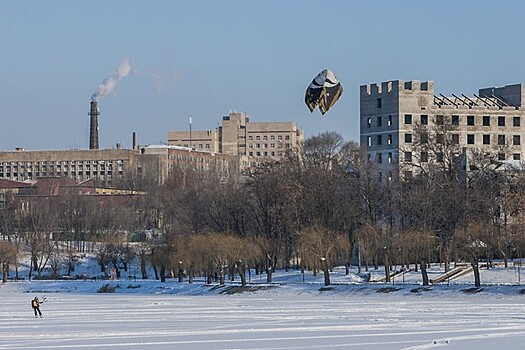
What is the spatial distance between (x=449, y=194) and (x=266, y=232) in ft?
47.5

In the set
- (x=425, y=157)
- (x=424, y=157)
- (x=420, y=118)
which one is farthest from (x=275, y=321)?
(x=420, y=118)

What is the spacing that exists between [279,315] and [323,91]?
19083 millimetres

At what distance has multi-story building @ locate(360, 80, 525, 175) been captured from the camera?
10744cm

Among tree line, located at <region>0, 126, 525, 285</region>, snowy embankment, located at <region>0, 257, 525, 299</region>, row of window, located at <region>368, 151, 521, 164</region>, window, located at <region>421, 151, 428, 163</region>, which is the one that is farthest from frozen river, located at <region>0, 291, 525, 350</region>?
row of window, located at <region>368, 151, 521, 164</region>

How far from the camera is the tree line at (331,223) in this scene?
74.4 m

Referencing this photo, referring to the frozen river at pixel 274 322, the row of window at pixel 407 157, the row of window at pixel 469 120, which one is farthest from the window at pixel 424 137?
the frozen river at pixel 274 322

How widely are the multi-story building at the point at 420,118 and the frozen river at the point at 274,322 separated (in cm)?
4267

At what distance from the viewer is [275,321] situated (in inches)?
1848

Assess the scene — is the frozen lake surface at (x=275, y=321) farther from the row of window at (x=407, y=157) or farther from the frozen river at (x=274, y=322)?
the row of window at (x=407, y=157)

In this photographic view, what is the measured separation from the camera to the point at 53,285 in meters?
83.1

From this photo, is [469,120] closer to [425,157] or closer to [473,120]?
[473,120]

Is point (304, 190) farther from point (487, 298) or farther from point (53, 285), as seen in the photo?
point (487, 298)

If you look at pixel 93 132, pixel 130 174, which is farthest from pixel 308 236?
pixel 93 132

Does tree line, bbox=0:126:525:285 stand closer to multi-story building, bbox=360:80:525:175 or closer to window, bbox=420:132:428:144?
window, bbox=420:132:428:144
